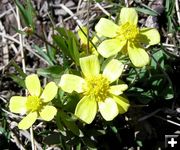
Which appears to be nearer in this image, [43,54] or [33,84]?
[33,84]

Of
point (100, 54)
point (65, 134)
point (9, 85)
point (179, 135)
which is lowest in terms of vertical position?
point (179, 135)

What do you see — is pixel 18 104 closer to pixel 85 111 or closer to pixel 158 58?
pixel 85 111

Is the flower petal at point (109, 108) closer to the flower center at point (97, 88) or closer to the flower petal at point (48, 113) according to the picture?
the flower center at point (97, 88)

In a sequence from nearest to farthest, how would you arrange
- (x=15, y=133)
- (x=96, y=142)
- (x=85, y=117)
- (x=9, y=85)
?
(x=85, y=117), (x=96, y=142), (x=15, y=133), (x=9, y=85)

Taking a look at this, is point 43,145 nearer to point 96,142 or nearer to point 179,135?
point 96,142

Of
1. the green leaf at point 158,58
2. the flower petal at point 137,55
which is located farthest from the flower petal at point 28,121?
the green leaf at point 158,58

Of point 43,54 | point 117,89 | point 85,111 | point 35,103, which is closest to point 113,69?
point 117,89

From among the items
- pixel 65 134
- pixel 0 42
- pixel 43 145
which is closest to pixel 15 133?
pixel 43 145

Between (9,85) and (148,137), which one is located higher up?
(9,85)
